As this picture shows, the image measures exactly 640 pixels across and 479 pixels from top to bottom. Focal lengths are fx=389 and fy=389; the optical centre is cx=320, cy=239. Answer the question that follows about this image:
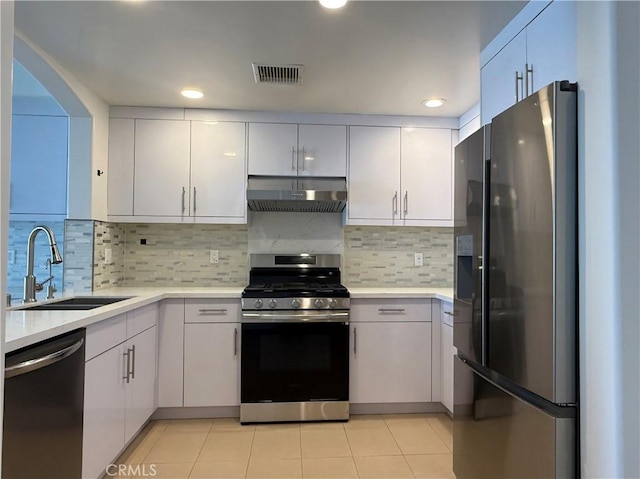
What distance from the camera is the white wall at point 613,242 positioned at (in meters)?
1.09

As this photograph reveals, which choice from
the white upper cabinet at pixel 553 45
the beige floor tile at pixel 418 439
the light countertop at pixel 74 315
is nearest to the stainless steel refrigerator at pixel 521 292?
the white upper cabinet at pixel 553 45

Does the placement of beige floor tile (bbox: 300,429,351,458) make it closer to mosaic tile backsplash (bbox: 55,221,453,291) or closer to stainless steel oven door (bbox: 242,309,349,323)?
stainless steel oven door (bbox: 242,309,349,323)

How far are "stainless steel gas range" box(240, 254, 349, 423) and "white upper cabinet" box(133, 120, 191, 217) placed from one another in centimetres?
94

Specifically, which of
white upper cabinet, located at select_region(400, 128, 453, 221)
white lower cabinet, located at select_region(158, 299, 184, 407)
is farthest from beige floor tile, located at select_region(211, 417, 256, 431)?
white upper cabinet, located at select_region(400, 128, 453, 221)

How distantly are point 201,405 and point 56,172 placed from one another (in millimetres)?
1898

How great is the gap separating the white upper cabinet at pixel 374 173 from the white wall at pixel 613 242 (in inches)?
76.0

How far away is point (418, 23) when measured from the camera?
1.82 metres

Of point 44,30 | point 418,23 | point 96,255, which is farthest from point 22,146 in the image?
point 418,23

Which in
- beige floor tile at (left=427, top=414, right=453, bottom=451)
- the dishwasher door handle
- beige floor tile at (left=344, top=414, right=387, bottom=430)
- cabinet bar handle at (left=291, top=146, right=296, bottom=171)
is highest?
cabinet bar handle at (left=291, top=146, right=296, bottom=171)

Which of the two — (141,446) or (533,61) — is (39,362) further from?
(533,61)

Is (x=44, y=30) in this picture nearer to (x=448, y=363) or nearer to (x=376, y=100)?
(x=376, y=100)

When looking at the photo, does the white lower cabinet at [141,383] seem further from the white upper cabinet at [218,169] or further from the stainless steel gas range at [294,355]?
the white upper cabinet at [218,169]

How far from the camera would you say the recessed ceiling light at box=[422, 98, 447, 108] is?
2754 millimetres

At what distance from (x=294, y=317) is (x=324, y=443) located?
80 centimetres
